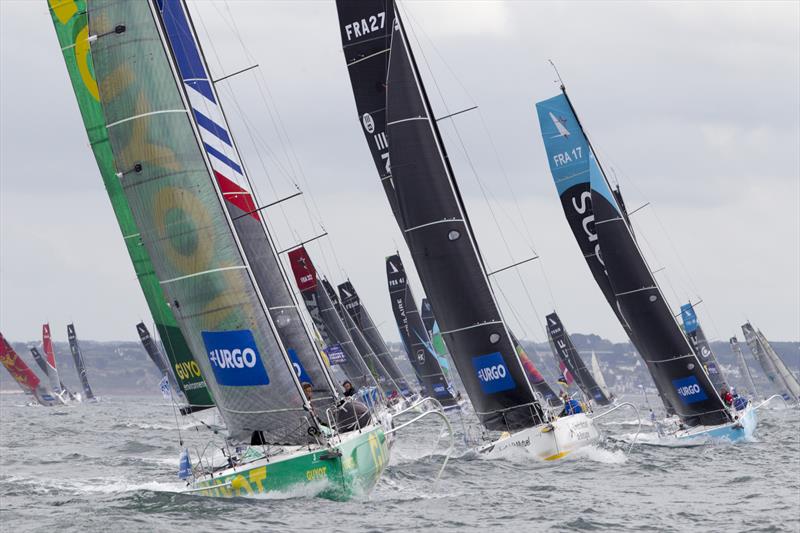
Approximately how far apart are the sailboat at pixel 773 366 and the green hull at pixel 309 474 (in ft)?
154

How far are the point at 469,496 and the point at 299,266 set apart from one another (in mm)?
19372

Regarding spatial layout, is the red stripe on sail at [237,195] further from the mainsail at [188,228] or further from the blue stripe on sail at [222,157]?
the mainsail at [188,228]

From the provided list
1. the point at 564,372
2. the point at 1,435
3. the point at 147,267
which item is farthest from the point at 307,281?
the point at 564,372

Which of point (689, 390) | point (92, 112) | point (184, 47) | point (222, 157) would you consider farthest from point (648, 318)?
point (92, 112)

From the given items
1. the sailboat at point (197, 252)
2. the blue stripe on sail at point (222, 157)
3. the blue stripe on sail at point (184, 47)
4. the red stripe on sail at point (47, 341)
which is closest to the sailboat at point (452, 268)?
the blue stripe on sail at point (222, 157)

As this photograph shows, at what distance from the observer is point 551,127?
26.5 m

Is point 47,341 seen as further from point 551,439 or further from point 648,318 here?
point 551,439

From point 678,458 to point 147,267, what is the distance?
9865 millimetres

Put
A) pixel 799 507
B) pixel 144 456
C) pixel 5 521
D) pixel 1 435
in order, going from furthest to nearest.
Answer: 1. pixel 1 435
2. pixel 144 456
3. pixel 799 507
4. pixel 5 521

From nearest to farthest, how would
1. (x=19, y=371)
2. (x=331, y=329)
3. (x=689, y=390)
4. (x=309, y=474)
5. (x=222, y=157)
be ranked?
1. (x=309, y=474)
2. (x=222, y=157)
3. (x=689, y=390)
4. (x=331, y=329)
5. (x=19, y=371)

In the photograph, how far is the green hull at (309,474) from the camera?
1319 centimetres

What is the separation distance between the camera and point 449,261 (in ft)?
65.1

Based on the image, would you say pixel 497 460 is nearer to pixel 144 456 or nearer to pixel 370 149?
pixel 370 149

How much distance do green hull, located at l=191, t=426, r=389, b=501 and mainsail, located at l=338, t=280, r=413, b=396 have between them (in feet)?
107
